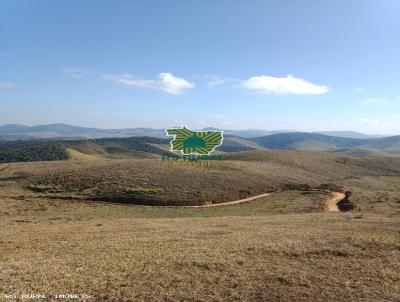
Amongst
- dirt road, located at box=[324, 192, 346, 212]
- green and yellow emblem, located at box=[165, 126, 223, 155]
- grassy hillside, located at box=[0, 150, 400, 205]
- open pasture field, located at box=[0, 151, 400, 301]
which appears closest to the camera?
open pasture field, located at box=[0, 151, 400, 301]

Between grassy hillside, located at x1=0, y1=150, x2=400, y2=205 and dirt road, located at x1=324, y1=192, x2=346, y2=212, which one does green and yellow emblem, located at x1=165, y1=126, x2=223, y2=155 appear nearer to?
grassy hillside, located at x1=0, y1=150, x2=400, y2=205

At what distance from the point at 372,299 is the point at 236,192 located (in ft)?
171

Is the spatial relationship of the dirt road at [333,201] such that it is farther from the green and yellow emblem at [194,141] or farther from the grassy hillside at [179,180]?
the green and yellow emblem at [194,141]

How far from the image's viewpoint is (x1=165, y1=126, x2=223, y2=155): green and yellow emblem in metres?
73.8

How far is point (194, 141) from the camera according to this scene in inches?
2945

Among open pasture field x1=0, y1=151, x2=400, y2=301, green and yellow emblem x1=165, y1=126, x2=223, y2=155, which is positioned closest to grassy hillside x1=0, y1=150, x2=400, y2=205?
green and yellow emblem x1=165, y1=126, x2=223, y2=155

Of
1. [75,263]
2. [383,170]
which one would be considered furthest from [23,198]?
[383,170]

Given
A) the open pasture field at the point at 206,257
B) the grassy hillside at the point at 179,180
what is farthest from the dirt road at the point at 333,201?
the grassy hillside at the point at 179,180

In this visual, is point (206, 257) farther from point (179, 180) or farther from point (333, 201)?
point (179, 180)

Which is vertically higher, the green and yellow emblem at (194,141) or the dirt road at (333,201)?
Result: the green and yellow emblem at (194,141)

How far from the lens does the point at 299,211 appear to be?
160 ft

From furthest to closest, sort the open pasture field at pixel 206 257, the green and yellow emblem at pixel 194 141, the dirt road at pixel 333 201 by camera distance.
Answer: the green and yellow emblem at pixel 194 141
the dirt road at pixel 333 201
the open pasture field at pixel 206 257

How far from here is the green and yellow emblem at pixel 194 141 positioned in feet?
242

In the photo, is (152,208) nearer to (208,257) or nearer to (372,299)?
(208,257)
